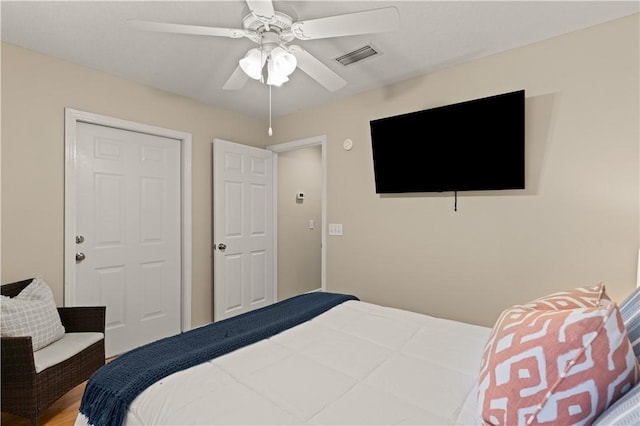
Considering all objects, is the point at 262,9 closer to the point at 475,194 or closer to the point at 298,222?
the point at 475,194

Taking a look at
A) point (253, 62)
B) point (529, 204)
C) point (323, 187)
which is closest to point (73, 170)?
point (253, 62)

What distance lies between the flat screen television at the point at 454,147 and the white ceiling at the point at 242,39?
412 millimetres

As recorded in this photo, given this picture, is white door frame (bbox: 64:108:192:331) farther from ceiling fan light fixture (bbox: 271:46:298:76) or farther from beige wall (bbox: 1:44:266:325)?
ceiling fan light fixture (bbox: 271:46:298:76)

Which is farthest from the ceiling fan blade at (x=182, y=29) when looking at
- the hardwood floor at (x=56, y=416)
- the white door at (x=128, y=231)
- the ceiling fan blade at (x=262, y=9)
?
the hardwood floor at (x=56, y=416)

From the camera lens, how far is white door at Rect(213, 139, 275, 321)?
3355mm

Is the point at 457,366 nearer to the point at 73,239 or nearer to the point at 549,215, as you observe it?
the point at 549,215

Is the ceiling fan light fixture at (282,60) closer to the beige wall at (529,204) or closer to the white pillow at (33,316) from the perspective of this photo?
the beige wall at (529,204)

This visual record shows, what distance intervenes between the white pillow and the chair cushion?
0.04 metres

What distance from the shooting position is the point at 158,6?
181 cm

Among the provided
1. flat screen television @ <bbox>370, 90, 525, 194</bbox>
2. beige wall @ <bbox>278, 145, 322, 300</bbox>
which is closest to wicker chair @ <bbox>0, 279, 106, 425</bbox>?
beige wall @ <bbox>278, 145, 322, 300</bbox>

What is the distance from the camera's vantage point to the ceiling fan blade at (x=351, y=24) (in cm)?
141

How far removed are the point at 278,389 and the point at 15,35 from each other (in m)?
2.77

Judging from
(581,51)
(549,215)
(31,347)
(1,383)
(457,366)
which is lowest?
(1,383)

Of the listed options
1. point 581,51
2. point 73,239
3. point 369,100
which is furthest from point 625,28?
point 73,239
